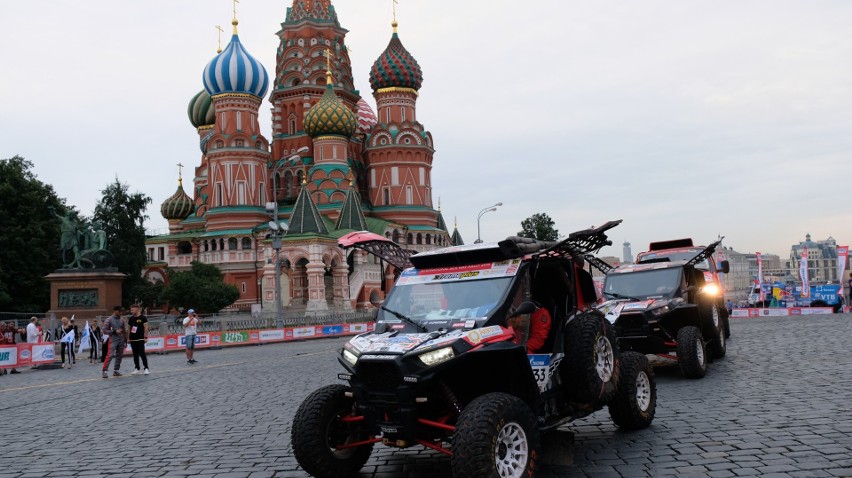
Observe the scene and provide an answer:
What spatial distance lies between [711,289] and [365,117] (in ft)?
207

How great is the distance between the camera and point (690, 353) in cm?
1167

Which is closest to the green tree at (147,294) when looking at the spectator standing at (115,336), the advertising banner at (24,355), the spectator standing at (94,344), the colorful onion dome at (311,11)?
the spectator standing at (94,344)

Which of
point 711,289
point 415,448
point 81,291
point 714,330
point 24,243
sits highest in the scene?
point 24,243

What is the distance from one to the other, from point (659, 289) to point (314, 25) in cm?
5964

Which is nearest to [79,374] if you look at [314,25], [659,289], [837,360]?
[659,289]

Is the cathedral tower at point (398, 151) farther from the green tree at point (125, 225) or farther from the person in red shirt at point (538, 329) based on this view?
the person in red shirt at point (538, 329)

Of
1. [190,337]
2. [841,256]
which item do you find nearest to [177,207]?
[190,337]

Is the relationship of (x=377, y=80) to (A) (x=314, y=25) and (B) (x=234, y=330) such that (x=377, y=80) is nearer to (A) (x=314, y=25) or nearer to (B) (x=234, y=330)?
(A) (x=314, y=25)

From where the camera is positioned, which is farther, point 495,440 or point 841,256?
point 841,256

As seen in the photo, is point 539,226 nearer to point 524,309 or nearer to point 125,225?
point 125,225

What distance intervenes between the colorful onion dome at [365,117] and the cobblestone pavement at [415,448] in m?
61.0

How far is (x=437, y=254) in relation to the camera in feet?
23.3

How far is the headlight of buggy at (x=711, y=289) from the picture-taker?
571 inches

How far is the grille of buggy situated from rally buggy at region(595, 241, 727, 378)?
7.15 meters
